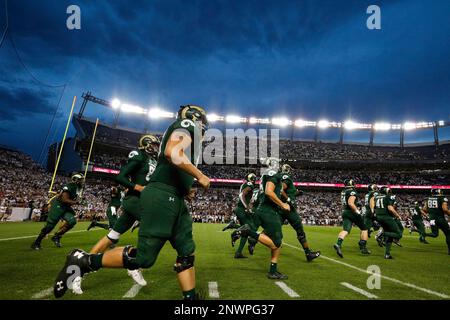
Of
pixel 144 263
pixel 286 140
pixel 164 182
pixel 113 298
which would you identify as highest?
pixel 286 140

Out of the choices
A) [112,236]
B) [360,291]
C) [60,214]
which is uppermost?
[112,236]

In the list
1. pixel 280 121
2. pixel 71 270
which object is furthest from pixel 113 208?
pixel 280 121

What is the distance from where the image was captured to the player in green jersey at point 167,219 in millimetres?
2789

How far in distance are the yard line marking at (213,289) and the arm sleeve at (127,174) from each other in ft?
7.63

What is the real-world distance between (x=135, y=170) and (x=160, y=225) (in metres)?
2.90

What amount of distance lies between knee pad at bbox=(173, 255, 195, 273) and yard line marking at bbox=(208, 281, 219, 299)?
4.23 ft

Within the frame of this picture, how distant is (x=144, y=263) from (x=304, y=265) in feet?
18.1

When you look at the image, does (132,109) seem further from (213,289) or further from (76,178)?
(213,289)

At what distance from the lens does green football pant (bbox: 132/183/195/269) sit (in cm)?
277

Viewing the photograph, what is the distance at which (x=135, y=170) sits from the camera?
5438 millimetres
